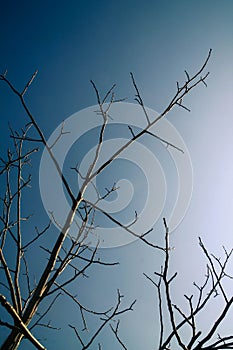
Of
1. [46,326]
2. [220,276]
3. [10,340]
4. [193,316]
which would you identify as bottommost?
[10,340]

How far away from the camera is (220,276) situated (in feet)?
6.89

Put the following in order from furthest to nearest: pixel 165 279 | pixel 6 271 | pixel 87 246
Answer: pixel 87 246
pixel 6 271
pixel 165 279

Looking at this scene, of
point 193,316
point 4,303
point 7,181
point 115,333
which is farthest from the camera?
point 7,181

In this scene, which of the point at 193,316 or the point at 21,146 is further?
the point at 21,146

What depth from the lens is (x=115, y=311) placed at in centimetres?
282

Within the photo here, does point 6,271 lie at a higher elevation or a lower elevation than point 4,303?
higher

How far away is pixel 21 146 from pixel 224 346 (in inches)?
91.2

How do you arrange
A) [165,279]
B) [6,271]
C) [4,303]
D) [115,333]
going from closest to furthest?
1. [4,303]
2. [165,279]
3. [6,271]
4. [115,333]

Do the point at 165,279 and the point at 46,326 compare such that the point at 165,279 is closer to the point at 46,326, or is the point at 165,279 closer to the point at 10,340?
the point at 10,340

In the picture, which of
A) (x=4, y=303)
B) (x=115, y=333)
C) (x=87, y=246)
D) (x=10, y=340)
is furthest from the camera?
(x=87, y=246)

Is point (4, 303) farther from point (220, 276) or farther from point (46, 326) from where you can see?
point (46, 326)

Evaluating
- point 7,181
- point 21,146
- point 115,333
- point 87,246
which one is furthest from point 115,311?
point 21,146

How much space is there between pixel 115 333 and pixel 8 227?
127 cm

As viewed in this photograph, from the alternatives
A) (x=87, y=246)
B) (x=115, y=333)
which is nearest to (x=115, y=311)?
(x=115, y=333)
